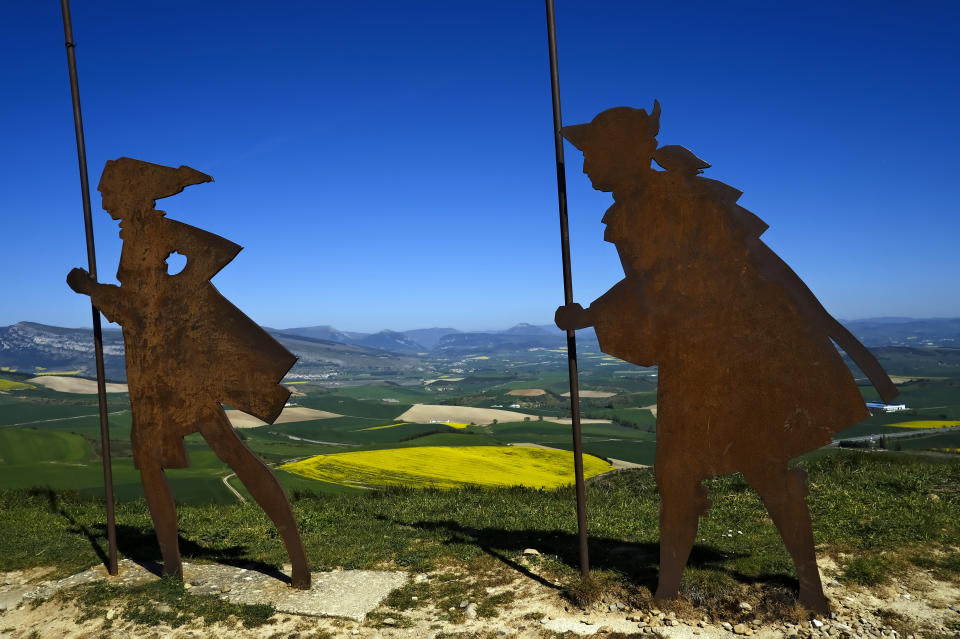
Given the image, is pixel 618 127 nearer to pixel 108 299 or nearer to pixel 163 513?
pixel 108 299

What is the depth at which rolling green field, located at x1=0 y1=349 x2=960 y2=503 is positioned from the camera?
65.2 feet

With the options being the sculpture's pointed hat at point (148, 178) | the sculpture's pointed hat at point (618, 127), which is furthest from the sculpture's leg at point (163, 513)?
the sculpture's pointed hat at point (618, 127)

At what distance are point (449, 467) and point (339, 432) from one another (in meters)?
25.9

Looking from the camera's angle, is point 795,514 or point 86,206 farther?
point 86,206

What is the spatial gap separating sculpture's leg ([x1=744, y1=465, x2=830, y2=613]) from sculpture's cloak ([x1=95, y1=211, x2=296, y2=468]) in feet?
15.4

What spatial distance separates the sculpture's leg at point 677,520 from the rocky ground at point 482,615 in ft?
0.86

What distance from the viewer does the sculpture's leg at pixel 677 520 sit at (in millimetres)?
5484

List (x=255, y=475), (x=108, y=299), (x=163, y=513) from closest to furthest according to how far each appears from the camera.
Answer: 1. (x=255, y=475)
2. (x=108, y=299)
3. (x=163, y=513)

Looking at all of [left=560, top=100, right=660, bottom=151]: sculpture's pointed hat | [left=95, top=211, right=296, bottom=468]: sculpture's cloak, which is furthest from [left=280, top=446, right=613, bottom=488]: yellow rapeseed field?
[left=560, top=100, right=660, bottom=151]: sculpture's pointed hat

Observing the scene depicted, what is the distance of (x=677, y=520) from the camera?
5559mm

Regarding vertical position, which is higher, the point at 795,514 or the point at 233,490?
the point at 795,514

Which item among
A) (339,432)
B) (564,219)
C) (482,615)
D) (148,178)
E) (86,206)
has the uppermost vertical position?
(148,178)

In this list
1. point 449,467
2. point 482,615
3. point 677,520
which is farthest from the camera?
point 449,467

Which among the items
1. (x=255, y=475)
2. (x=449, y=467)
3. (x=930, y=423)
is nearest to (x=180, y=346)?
(x=255, y=475)
